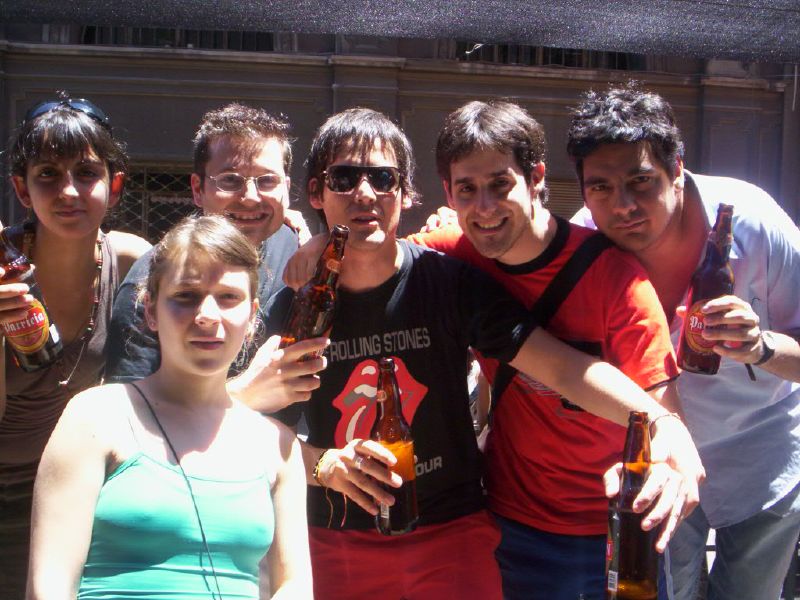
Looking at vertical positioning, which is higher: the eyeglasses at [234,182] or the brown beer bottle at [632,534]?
the eyeglasses at [234,182]

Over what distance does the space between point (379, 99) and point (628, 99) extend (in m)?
8.85

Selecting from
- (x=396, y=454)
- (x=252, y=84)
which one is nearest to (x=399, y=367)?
(x=396, y=454)

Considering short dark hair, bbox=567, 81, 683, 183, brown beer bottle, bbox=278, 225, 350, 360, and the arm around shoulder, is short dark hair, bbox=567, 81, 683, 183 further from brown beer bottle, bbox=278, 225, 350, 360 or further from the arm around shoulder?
the arm around shoulder

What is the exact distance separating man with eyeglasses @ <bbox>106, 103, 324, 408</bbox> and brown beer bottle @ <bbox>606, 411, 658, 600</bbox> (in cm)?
98

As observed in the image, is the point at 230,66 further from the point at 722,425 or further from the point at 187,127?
the point at 722,425

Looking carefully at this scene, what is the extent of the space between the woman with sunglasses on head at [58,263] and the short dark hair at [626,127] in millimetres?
1560

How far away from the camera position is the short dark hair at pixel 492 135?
266 cm

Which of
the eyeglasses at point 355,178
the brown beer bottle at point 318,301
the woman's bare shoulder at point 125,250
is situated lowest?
the brown beer bottle at point 318,301

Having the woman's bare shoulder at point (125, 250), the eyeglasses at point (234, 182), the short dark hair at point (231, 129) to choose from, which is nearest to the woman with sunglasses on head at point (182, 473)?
the eyeglasses at point (234, 182)

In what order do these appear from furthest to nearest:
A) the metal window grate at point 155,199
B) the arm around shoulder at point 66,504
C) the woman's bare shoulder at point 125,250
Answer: the metal window grate at point 155,199, the woman's bare shoulder at point 125,250, the arm around shoulder at point 66,504

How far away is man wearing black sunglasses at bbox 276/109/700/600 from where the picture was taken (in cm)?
258

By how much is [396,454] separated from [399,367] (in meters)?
0.29

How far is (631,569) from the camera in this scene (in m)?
2.14

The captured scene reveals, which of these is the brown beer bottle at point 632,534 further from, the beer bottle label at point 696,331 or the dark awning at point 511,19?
the dark awning at point 511,19
